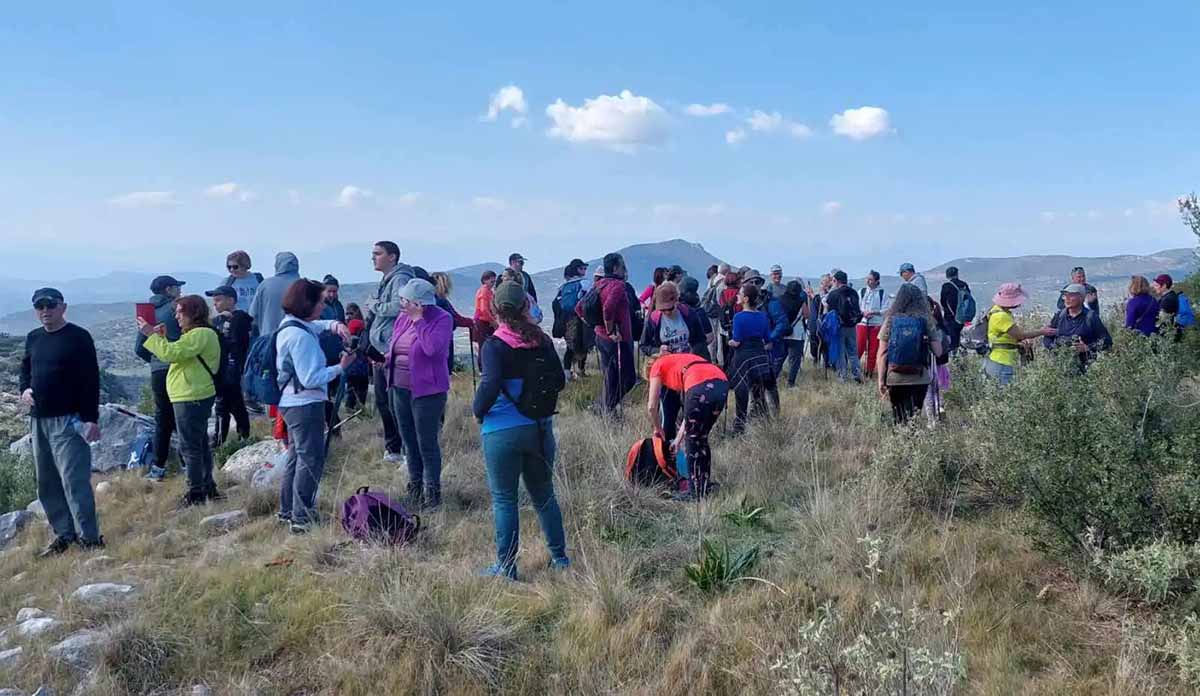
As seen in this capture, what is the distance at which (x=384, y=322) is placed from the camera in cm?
605

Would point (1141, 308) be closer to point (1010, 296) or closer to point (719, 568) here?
point (1010, 296)

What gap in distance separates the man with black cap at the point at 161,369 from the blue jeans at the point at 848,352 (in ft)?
29.7

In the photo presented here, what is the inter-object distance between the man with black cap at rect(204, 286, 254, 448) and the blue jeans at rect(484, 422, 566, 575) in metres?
4.04

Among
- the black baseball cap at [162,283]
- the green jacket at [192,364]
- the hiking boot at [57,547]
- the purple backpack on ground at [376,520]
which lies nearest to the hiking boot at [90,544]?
the hiking boot at [57,547]

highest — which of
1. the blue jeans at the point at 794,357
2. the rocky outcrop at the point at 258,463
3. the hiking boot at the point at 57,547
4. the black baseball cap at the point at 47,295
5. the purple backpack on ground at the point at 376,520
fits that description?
the black baseball cap at the point at 47,295

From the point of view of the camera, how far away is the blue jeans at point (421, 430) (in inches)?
219

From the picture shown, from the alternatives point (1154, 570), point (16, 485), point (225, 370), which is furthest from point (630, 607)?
A: point (16, 485)

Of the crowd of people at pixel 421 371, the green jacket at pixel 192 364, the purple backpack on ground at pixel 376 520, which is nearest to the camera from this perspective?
the crowd of people at pixel 421 371

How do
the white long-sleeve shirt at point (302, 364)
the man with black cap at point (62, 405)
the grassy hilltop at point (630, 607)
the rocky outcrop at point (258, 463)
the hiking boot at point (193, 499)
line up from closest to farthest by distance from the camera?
1. the grassy hilltop at point (630, 607)
2. the white long-sleeve shirt at point (302, 364)
3. the man with black cap at point (62, 405)
4. the hiking boot at point (193, 499)
5. the rocky outcrop at point (258, 463)

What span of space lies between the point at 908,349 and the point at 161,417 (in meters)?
7.10

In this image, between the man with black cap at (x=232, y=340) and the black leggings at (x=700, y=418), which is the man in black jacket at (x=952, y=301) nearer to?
the black leggings at (x=700, y=418)

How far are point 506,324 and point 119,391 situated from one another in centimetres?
2039

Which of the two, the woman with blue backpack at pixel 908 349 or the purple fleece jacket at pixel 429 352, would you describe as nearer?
the purple fleece jacket at pixel 429 352

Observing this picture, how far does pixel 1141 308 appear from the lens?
9.98 metres
